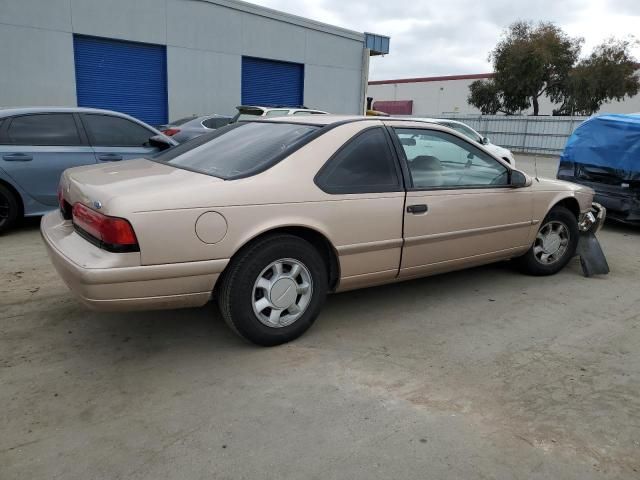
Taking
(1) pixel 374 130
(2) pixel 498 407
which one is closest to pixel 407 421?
(2) pixel 498 407

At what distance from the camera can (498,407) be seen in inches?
112

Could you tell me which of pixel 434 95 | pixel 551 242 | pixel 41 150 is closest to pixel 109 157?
pixel 41 150

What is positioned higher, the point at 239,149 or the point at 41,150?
the point at 239,149

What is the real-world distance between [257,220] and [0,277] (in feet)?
9.51

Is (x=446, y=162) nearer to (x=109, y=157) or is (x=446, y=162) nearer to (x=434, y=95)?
(x=109, y=157)

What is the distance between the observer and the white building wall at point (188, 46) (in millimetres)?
12727

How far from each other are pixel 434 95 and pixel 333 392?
50.4 metres

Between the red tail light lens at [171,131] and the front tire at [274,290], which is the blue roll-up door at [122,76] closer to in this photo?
the red tail light lens at [171,131]

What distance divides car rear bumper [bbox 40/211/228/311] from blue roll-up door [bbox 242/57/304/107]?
15.0m

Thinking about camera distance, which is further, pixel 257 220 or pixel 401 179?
pixel 401 179

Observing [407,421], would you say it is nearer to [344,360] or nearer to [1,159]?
[344,360]

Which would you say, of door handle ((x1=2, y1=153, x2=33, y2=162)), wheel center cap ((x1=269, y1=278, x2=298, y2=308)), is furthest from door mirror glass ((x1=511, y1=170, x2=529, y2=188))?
door handle ((x1=2, y1=153, x2=33, y2=162))

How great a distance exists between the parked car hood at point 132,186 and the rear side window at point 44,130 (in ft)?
9.12

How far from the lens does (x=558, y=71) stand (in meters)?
33.2
